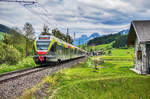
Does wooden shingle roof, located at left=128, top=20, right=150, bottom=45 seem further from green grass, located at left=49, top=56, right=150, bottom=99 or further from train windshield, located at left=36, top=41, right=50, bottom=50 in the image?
train windshield, located at left=36, top=41, right=50, bottom=50

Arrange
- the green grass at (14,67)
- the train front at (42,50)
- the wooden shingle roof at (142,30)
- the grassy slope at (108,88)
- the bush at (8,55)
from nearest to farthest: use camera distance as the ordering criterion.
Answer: the grassy slope at (108,88), the wooden shingle roof at (142,30), the green grass at (14,67), the train front at (42,50), the bush at (8,55)

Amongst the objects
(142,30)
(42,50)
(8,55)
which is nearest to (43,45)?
(42,50)

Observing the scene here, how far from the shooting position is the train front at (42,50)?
18.7 meters

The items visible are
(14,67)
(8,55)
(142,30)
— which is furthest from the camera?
(8,55)

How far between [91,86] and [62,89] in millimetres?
2120

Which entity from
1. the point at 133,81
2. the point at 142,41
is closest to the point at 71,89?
the point at 133,81

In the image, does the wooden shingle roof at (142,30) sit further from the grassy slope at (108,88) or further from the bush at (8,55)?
the bush at (8,55)

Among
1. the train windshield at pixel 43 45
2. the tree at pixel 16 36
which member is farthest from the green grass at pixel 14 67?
the tree at pixel 16 36

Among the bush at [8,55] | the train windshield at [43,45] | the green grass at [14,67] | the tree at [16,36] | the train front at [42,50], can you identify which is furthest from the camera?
the tree at [16,36]

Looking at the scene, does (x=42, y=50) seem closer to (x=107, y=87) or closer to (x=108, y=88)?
(x=107, y=87)

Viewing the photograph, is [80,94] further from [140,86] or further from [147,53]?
[147,53]

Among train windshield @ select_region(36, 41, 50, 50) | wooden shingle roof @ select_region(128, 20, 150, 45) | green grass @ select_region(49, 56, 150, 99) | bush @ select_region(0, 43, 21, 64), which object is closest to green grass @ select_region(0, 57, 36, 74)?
train windshield @ select_region(36, 41, 50, 50)

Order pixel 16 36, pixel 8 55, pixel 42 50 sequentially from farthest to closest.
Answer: pixel 16 36, pixel 8 55, pixel 42 50

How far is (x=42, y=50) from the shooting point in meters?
18.9
